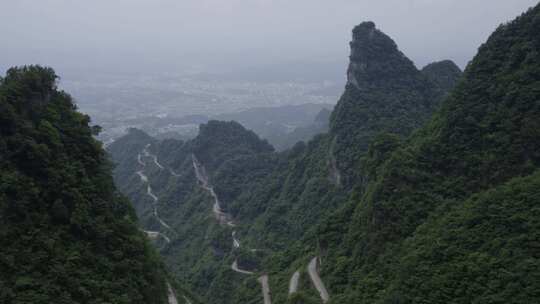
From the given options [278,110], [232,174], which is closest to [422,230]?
[232,174]

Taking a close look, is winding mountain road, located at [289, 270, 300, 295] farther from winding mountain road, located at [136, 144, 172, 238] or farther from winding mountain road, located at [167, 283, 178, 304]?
winding mountain road, located at [136, 144, 172, 238]

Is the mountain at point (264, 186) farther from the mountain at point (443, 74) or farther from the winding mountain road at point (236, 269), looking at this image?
the mountain at point (443, 74)

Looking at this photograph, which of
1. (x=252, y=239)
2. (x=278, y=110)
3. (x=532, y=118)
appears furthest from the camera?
(x=278, y=110)

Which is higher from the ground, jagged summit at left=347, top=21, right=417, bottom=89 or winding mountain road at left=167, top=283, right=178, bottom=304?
jagged summit at left=347, top=21, right=417, bottom=89

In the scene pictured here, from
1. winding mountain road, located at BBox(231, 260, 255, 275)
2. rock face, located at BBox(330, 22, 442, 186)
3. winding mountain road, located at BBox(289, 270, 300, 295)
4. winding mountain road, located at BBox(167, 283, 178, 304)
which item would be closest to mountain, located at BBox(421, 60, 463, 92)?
rock face, located at BBox(330, 22, 442, 186)

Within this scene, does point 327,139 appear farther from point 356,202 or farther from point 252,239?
point 356,202

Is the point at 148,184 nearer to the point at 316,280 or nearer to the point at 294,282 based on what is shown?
the point at 294,282
